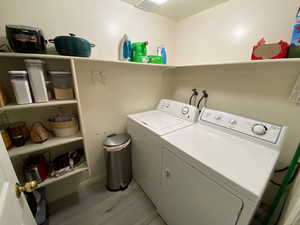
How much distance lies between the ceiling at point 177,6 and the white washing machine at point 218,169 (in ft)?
4.38

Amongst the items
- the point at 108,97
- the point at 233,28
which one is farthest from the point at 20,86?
the point at 233,28

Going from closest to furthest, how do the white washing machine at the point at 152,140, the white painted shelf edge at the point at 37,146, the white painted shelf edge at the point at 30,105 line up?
the white painted shelf edge at the point at 30,105 < the white painted shelf edge at the point at 37,146 < the white washing machine at the point at 152,140

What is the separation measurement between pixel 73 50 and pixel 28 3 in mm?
551

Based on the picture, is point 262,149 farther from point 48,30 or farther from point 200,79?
point 48,30

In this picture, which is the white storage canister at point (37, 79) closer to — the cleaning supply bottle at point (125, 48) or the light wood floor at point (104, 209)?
the cleaning supply bottle at point (125, 48)

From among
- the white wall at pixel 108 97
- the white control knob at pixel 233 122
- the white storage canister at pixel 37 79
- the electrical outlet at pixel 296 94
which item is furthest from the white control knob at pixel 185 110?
the white storage canister at pixel 37 79

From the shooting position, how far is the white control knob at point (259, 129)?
1.05 meters

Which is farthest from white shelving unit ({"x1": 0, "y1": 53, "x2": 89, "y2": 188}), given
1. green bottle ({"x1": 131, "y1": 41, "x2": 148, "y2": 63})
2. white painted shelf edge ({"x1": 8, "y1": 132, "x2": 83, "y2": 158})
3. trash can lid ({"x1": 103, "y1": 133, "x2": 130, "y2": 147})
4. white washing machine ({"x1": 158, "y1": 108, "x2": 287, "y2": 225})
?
white washing machine ({"x1": 158, "y1": 108, "x2": 287, "y2": 225})

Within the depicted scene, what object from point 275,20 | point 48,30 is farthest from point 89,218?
point 275,20

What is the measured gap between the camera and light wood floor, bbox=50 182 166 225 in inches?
52.6

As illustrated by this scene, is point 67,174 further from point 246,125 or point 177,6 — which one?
point 177,6

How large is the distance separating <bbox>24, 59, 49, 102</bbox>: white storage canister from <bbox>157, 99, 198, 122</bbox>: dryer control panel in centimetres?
142

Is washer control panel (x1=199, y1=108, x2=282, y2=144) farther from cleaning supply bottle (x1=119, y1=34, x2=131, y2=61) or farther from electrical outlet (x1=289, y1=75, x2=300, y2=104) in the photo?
cleaning supply bottle (x1=119, y1=34, x2=131, y2=61)

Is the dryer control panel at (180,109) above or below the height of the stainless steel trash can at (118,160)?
above
